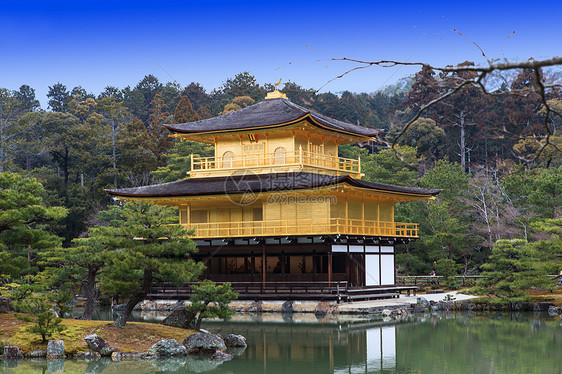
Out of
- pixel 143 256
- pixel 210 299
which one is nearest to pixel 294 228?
pixel 210 299

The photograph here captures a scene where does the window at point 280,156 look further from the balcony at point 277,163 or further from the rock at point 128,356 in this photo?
the rock at point 128,356

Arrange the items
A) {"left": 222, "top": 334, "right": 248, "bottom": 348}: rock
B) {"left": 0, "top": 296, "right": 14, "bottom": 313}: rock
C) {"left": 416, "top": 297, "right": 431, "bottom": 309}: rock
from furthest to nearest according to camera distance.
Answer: {"left": 416, "top": 297, "right": 431, "bottom": 309}: rock → {"left": 0, "top": 296, "right": 14, "bottom": 313}: rock → {"left": 222, "top": 334, "right": 248, "bottom": 348}: rock

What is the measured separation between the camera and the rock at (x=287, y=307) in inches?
1091

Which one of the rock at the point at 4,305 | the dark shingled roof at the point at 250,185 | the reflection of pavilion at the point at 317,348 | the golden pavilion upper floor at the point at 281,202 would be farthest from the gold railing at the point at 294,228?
the rock at the point at 4,305

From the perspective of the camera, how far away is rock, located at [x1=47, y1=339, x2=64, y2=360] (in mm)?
15672

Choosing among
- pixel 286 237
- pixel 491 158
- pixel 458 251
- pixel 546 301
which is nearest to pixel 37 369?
pixel 286 237

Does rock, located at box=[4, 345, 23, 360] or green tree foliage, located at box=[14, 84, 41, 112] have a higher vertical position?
green tree foliage, located at box=[14, 84, 41, 112]

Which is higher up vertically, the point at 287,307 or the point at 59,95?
the point at 59,95

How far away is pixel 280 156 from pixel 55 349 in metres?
18.3

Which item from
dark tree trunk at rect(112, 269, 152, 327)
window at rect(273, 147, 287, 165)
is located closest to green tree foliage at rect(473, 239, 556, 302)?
window at rect(273, 147, 287, 165)

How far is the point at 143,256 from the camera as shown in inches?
667

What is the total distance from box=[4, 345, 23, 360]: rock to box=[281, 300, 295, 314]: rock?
45.1 ft

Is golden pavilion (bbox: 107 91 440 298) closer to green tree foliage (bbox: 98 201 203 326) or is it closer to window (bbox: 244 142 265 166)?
window (bbox: 244 142 265 166)

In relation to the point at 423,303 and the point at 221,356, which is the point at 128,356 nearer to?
the point at 221,356
